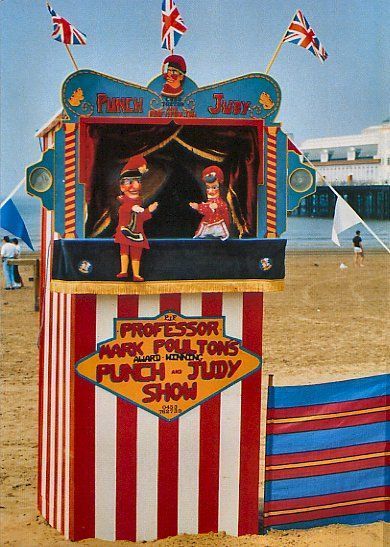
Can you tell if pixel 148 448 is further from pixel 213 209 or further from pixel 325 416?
pixel 213 209

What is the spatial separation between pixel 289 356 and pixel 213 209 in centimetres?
752

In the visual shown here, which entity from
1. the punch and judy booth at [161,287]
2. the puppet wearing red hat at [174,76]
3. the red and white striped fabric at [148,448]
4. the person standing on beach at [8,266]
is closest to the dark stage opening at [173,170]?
the punch and judy booth at [161,287]

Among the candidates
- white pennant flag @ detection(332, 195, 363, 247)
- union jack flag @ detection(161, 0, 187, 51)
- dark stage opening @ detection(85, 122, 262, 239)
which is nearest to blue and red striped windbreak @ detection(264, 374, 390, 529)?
white pennant flag @ detection(332, 195, 363, 247)

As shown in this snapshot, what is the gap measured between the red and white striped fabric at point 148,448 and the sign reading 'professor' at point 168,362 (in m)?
0.06

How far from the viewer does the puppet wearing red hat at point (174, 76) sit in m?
5.73

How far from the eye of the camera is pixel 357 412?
6.28m

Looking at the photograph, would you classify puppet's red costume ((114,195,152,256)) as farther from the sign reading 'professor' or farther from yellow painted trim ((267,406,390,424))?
yellow painted trim ((267,406,390,424))

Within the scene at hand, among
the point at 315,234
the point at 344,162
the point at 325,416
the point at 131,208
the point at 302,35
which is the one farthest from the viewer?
the point at 344,162

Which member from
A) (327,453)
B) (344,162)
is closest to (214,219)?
(327,453)

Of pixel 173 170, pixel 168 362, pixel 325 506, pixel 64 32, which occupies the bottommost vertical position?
pixel 325 506

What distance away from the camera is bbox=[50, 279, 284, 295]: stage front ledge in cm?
578

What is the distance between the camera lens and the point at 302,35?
6.43 meters

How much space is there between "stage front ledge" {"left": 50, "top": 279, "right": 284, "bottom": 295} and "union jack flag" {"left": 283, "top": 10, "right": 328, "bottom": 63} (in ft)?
5.99

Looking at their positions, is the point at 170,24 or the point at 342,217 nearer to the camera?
the point at 170,24
